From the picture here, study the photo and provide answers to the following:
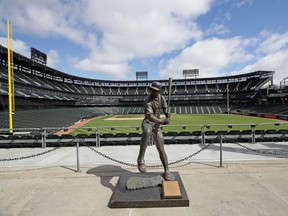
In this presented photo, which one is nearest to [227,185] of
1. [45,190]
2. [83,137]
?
[45,190]

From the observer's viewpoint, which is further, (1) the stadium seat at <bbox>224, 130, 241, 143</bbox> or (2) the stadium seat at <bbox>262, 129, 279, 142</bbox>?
(2) the stadium seat at <bbox>262, 129, 279, 142</bbox>

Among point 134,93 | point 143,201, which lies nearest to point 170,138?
point 143,201

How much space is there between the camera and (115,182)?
21.9 feet

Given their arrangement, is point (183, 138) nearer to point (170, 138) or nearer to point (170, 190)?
point (170, 138)

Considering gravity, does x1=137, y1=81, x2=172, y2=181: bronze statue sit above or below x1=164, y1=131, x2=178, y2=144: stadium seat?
above

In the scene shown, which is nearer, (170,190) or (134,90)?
(170,190)

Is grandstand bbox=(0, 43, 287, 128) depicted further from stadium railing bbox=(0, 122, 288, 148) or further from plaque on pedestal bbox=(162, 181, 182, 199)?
plaque on pedestal bbox=(162, 181, 182, 199)

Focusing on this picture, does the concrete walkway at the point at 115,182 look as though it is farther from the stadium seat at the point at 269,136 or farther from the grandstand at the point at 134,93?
the grandstand at the point at 134,93

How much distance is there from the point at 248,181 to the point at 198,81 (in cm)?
9323

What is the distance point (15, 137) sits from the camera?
42.1 ft

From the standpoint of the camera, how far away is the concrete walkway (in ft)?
15.8

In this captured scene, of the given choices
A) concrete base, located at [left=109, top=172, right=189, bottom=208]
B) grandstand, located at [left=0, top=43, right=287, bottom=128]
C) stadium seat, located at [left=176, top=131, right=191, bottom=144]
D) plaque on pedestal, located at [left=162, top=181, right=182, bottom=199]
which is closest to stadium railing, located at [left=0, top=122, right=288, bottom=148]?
stadium seat, located at [left=176, top=131, right=191, bottom=144]

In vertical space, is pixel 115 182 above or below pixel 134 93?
below

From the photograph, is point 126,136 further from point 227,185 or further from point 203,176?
point 227,185
